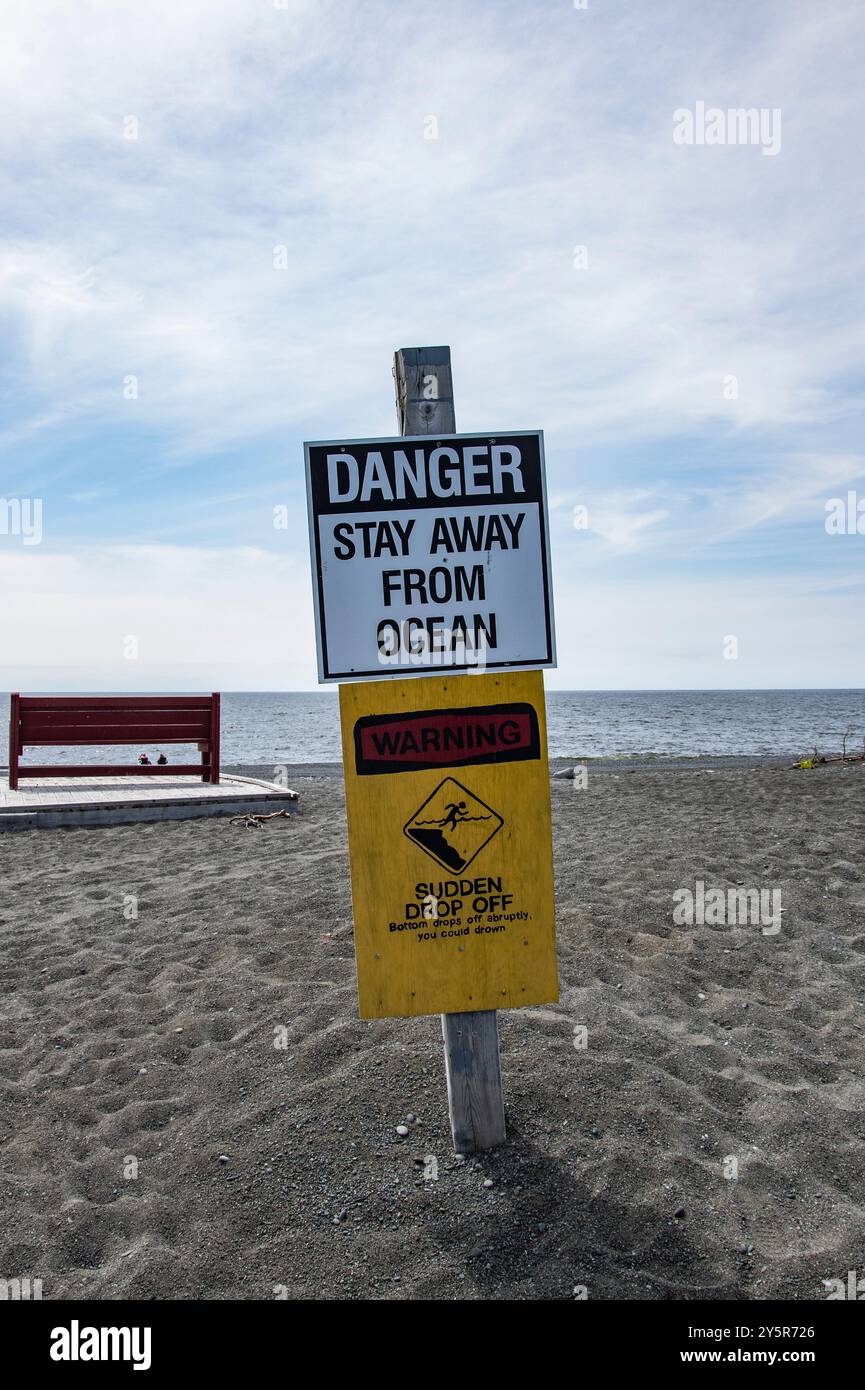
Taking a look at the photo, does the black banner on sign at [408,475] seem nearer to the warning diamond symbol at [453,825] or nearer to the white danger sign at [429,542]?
the white danger sign at [429,542]

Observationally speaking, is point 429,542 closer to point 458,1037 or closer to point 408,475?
point 408,475

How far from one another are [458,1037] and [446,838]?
2.53ft

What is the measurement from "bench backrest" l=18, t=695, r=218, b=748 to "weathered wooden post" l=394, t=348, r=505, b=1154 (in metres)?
Answer: 9.63

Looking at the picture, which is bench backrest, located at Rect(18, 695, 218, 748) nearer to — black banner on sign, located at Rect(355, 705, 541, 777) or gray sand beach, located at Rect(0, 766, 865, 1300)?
gray sand beach, located at Rect(0, 766, 865, 1300)

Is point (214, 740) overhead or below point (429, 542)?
below

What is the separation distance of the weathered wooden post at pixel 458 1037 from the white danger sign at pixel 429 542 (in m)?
0.15

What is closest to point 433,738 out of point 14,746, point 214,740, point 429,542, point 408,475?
point 429,542

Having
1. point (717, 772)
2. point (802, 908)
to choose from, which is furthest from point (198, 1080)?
point (717, 772)

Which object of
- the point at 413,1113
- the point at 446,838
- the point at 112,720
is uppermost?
the point at 112,720

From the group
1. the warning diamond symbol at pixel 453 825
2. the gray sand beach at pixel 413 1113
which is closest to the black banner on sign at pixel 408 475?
the warning diamond symbol at pixel 453 825

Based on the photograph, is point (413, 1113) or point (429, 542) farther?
point (413, 1113)

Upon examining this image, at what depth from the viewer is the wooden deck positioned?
10.2 metres

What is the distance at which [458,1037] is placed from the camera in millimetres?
3271
